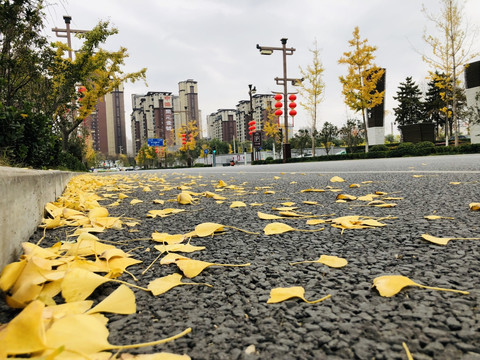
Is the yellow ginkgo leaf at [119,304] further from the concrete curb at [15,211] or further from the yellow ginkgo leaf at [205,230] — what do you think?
the yellow ginkgo leaf at [205,230]

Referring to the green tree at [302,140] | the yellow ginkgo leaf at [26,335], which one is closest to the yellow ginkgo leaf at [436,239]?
the yellow ginkgo leaf at [26,335]

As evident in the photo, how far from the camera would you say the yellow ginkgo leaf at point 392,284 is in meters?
0.82

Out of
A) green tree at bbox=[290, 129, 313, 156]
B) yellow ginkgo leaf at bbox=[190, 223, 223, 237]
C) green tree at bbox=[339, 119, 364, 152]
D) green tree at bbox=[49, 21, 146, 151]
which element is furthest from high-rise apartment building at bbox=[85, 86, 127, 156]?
yellow ginkgo leaf at bbox=[190, 223, 223, 237]

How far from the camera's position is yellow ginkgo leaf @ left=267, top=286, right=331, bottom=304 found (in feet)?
2.65

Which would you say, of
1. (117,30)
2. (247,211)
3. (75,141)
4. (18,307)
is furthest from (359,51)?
(18,307)

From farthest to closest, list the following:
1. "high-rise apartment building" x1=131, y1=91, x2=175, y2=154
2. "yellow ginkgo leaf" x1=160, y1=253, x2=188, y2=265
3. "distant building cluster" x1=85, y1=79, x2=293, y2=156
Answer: "distant building cluster" x1=85, y1=79, x2=293, y2=156
"high-rise apartment building" x1=131, y1=91, x2=175, y2=154
"yellow ginkgo leaf" x1=160, y1=253, x2=188, y2=265

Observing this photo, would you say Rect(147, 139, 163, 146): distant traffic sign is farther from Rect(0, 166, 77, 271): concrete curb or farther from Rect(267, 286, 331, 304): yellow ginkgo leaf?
Rect(267, 286, 331, 304): yellow ginkgo leaf

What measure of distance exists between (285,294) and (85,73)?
1409 centimetres

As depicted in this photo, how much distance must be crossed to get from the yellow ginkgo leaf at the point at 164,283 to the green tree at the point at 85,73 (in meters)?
12.4

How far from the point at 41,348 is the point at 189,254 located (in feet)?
2.34

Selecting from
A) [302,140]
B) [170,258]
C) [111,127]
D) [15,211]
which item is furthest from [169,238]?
[111,127]

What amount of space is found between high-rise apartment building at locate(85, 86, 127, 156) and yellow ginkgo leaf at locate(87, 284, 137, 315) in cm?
7866

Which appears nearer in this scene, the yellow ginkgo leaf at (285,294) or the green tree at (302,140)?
the yellow ginkgo leaf at (285,294)

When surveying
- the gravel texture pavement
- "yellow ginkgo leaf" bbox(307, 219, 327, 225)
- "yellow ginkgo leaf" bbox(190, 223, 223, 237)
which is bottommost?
the gravel texture pavement
